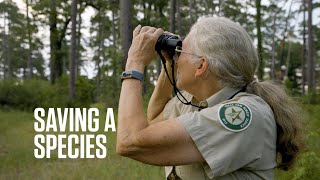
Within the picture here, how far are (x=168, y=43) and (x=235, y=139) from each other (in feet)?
1.90

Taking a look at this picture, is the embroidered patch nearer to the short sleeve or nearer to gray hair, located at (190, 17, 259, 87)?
gray hair, located at (190, 17, 259, 87)

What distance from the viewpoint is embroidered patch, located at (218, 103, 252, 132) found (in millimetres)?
1610

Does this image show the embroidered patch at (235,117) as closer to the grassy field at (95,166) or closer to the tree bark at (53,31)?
the grassy field at (95,166)

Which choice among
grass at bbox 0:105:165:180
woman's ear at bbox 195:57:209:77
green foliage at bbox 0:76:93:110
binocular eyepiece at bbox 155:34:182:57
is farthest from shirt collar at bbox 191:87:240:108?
green foliage at bbox 0:76:93:110

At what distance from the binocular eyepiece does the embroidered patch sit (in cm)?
44

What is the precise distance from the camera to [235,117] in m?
1.62

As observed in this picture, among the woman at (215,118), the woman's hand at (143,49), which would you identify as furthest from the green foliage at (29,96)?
the woman at (215,118)

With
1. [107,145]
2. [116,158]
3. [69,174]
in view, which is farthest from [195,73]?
[107,145]

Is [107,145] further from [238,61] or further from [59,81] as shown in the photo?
[59,81]

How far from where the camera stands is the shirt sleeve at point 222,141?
1612mm

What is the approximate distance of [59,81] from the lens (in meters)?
23.4

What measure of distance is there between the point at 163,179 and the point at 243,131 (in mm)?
3591

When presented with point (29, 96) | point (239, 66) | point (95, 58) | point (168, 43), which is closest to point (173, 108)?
point (168, 43)

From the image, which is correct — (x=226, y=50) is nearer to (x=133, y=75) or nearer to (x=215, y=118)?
(x=215, y=118)
